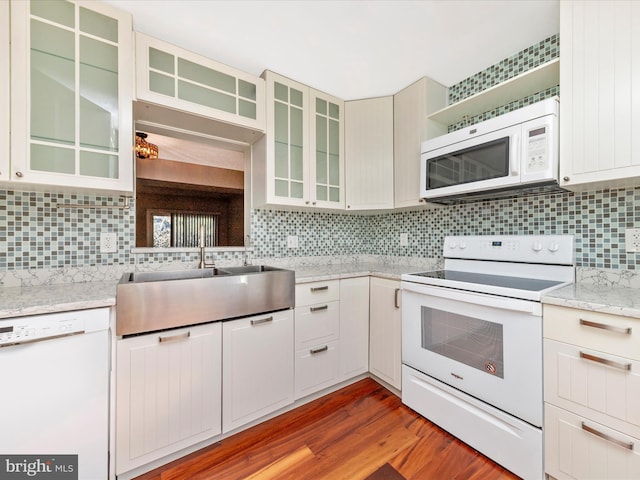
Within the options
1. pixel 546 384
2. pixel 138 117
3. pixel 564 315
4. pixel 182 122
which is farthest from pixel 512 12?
pixel 138 117

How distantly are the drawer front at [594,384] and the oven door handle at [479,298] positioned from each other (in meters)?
0.16

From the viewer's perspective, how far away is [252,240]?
7.20ft

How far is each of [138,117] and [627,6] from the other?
101 inches

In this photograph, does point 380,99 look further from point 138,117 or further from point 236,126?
point 138,117

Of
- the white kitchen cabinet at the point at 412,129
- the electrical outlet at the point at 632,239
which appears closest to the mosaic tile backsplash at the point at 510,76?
the white kitchen cabinet at the point at 412,129

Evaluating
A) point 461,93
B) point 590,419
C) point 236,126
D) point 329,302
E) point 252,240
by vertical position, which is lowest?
point 590,419

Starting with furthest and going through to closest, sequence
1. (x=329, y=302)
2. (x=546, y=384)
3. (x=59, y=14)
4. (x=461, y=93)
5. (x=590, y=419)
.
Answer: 1. (x=461, y=93)
2. (x=329, y=302)
3. (x=59, y=14)
4. (x=546, y=384)
5. (x=590, y=419)

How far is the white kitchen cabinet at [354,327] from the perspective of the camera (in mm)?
1992

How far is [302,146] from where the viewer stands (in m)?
2.11

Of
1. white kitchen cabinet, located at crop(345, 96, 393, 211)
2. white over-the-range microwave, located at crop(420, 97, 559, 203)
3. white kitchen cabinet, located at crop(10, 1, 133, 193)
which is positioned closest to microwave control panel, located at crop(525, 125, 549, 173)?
white over-the-range microwave, located at crop(420, 97, 559, 203)

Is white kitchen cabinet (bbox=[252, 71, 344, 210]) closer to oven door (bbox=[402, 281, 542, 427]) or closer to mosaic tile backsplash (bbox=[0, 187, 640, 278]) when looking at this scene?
mosaic tile backsplash (bbox=[0, 187, 640, 278])

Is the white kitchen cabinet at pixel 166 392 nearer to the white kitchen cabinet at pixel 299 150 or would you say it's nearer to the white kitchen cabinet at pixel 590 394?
the white kitchen cabinet at pixel 299 150

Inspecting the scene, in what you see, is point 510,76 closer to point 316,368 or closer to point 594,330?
point 594,330

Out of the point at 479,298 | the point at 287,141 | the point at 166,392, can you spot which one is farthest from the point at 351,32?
the point at 166,392
